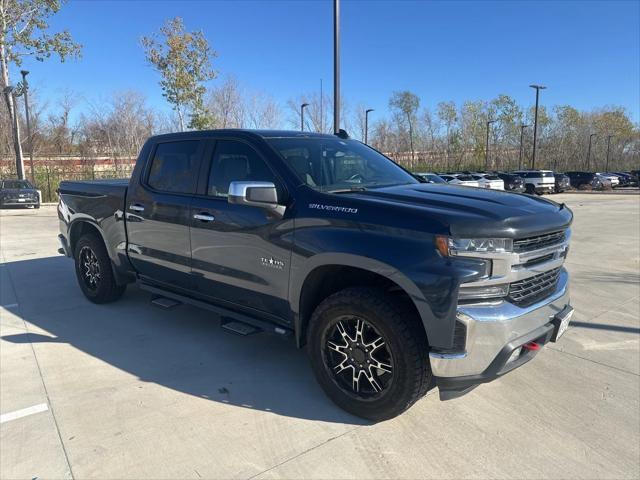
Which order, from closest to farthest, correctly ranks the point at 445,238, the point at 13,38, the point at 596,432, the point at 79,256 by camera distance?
the point at 445,238, the point at 596,432, the point at 79,256, the point at 13,38

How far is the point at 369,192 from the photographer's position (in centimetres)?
341

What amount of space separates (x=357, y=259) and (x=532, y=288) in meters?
1.13

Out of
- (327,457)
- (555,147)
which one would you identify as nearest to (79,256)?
(327,457)

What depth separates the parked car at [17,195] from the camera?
795 inches

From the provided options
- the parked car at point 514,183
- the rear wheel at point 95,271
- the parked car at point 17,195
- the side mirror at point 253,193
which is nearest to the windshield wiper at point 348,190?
the side mirror at point 253,193

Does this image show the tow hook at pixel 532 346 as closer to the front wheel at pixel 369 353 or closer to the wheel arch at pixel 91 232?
the front wheel at pixel 369 353

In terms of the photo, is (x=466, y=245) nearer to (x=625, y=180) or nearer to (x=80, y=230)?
(x=80, y=230)

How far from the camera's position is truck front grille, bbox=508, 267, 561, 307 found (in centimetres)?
287

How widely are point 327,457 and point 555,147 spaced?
75.2 metres

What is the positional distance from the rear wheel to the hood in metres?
3.55

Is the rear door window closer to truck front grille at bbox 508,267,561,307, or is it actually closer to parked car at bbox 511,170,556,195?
truck front grille at bbox 508,267,561,307

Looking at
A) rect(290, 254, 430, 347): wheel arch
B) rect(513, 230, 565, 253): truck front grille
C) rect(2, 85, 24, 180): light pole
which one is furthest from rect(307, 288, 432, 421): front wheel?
rect(2, 85, 24, 180): light pole

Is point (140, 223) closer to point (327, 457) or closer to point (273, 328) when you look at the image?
point (273, 328)

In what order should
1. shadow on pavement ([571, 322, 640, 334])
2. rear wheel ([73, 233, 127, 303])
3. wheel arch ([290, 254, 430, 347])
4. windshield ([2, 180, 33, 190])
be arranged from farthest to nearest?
windshield ([2, 180, 33, 190]), rear wheel ([73, 233, 127, 303]), shadow on pavement ([571, 322, 640, 334]), wheel arch ([290, 254, 430, 347])
